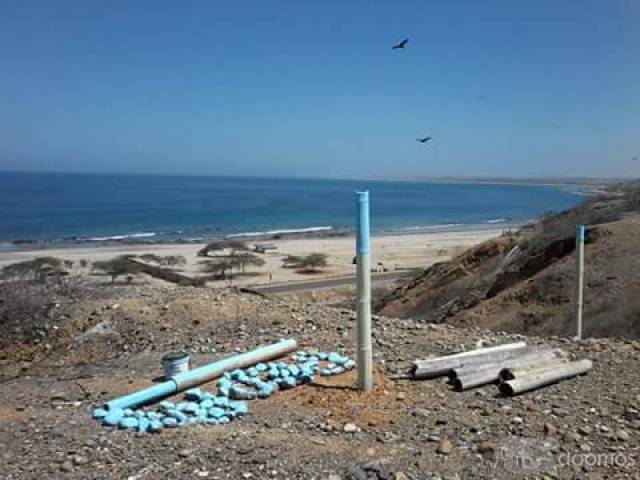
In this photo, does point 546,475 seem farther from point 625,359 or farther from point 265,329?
point 265,329

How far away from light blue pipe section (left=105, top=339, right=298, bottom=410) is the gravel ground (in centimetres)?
37

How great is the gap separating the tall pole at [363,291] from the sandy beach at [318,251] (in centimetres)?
2011

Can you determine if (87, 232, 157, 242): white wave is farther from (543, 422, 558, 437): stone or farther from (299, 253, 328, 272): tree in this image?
(543, 422, 558, 437): stone

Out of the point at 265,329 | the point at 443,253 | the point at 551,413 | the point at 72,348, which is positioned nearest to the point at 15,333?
the point at 72,348

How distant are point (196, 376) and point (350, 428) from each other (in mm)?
1790

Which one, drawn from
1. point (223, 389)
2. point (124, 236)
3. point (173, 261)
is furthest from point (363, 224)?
point (124, 236)

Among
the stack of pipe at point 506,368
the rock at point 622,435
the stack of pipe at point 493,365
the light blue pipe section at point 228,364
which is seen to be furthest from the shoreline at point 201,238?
the rock at point 622,435

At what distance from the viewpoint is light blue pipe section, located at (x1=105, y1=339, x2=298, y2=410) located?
4840 mm

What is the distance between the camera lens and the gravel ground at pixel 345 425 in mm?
3740

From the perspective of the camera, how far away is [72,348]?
719 cm

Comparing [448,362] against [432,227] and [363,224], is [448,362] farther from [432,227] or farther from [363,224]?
[432,227]

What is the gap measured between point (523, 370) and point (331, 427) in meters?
1.98

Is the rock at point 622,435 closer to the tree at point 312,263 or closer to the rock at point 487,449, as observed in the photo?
the rock at point 487,449

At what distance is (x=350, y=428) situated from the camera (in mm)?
4281
